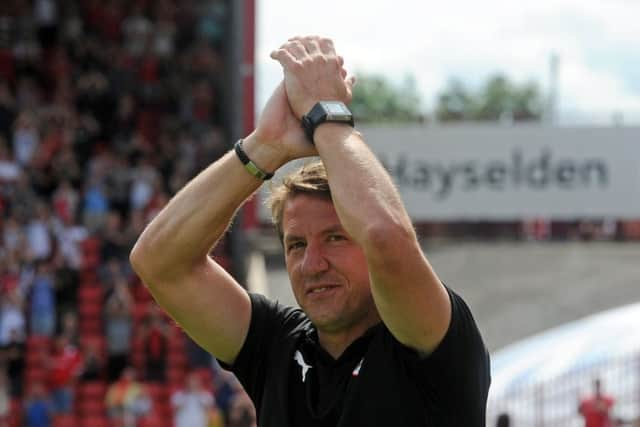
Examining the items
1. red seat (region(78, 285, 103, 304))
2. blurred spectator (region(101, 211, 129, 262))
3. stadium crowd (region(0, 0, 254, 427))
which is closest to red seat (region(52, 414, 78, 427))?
stadium crowd (region(0, 0, 254, 427))

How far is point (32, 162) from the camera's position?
14008 mm

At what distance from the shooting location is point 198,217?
253cm

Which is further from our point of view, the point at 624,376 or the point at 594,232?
the point at 594,232

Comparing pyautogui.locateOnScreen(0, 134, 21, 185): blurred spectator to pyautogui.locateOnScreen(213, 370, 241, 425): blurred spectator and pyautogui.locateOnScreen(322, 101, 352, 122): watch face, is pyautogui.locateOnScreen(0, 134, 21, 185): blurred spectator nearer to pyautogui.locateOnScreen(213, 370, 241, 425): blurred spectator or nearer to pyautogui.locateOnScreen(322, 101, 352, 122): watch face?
pyautogui.locateOnScreen(213, 370, 241, 425): blurred spectator

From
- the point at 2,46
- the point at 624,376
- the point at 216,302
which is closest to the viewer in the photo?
the point at 216,302

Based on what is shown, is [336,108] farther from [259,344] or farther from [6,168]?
[6,168]

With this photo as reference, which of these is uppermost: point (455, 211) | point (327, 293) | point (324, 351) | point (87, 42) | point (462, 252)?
point (327, 293)

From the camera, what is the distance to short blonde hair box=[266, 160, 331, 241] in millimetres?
2525

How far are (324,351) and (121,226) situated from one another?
37.1ft

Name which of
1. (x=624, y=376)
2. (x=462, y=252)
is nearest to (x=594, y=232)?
(x=462, y=252)

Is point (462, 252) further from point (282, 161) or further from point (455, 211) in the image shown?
point (282, 161)

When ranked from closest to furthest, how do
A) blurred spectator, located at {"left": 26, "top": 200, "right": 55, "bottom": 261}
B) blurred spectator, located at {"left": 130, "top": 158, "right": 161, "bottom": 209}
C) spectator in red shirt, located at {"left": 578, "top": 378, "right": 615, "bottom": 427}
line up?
spectator in red shirt, located at {"left": 578, "top": 378, "right": 615, "bottom": 427} < blurred spectator, located at {"left": 26, "top": 200, "right": 55, "bottom": 261} < blurred spectator, located at {"left": 130, "top": 158, "right": 161, "bottom": 209}

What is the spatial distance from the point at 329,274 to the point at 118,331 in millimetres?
10507

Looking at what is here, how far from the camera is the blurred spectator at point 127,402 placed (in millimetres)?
11703
